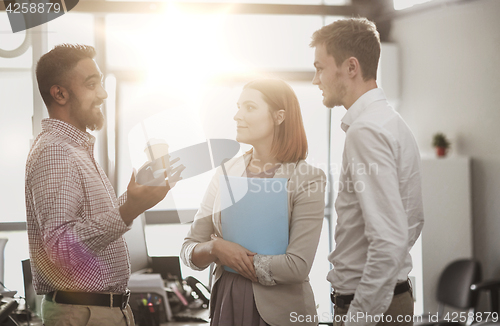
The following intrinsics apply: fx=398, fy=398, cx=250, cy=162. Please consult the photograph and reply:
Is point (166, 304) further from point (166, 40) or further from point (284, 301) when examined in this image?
point (166, 40)

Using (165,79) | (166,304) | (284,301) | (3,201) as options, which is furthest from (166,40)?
(284,301)

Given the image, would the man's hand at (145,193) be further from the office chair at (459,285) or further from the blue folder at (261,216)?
the office chair at (459,285)

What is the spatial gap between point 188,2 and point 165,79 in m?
0.81

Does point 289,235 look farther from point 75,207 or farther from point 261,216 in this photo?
point 75,207

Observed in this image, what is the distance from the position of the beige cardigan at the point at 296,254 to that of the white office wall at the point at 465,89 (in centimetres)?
234

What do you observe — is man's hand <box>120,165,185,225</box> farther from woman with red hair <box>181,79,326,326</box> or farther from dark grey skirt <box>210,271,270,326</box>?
dark grey skirt <box>210,271,270,326</box>

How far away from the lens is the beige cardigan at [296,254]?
4.25ft

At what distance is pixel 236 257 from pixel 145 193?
0.37m

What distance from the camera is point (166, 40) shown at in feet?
12.8

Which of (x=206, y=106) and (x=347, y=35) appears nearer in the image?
(x=347, y=35)

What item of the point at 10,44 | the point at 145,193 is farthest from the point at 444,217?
the point at 10,44

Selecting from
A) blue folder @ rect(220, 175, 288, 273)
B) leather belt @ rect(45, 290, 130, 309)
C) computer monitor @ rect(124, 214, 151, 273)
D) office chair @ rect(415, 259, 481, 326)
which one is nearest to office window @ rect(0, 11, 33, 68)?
computer monitor @ rect(124, 214, 151, 273)

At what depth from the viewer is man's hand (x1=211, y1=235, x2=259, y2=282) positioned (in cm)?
130

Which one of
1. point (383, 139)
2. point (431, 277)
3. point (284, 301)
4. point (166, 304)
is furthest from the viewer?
point (431, 277)
